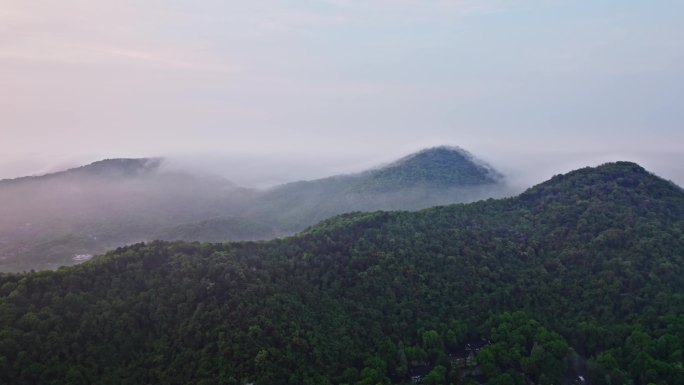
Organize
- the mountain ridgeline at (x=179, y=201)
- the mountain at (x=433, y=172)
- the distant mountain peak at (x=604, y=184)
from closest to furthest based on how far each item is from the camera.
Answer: the distant mountain peak at (x=604, y=184) < the mountain ridgeline at (x=179, y=201) < the mountain at (x=433, y=172)

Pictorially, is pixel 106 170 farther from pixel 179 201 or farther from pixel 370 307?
pixel 370 307

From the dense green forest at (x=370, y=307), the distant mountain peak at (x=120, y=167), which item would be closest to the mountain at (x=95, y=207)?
the distant mountain peak at (x=120, y=167)

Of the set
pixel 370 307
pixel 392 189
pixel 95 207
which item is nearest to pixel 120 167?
pixel 95 207

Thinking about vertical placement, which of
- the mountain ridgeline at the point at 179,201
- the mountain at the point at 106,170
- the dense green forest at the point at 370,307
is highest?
the mountain at the point at 106,170

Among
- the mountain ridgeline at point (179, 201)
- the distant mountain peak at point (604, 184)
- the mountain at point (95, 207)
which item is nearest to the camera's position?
the distant mountain peak at point (604, 184)

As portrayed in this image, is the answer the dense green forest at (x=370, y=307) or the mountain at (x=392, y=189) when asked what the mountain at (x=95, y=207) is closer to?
the mountain at (x=392, y=189)

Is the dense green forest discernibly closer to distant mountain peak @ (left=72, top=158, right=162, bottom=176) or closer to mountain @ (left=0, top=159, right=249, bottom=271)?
mountain @ (left=0, top=159, right=249, bottom=271)
